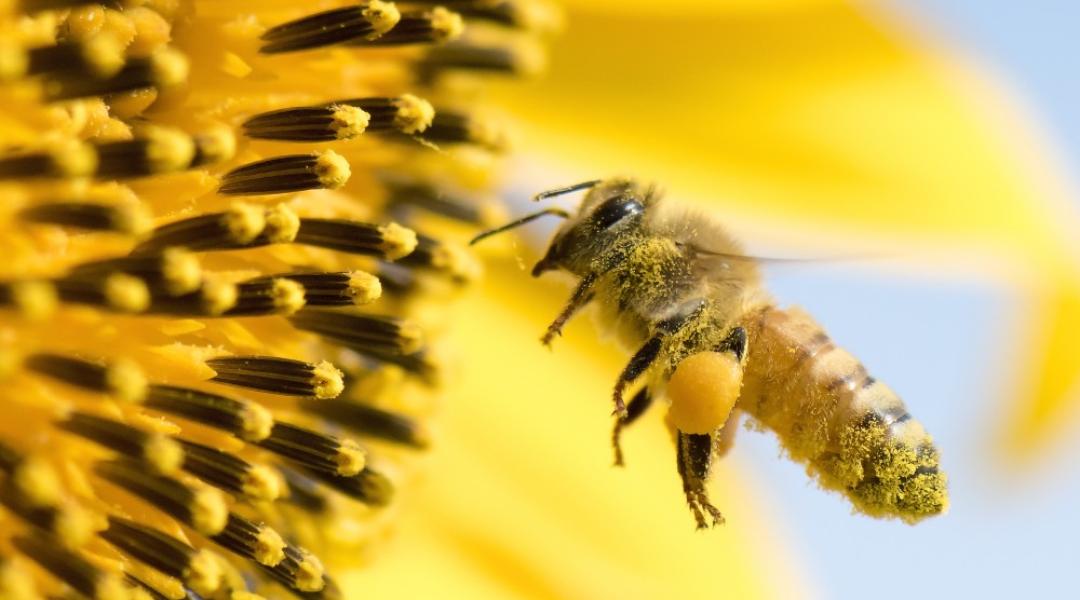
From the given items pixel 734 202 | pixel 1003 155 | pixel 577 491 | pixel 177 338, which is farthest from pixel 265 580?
pixel 1003 155

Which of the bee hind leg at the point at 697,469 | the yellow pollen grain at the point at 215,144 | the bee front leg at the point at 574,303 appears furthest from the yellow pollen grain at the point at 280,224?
the bee hind leg at the point at 697,469

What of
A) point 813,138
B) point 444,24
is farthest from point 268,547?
point 813,138

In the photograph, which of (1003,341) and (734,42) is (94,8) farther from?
(1003,341)

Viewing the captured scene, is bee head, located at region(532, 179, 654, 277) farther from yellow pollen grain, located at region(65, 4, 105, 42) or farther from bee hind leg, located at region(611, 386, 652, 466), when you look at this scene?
yellow pollen grain, located at region(65, 4, 105, 42)

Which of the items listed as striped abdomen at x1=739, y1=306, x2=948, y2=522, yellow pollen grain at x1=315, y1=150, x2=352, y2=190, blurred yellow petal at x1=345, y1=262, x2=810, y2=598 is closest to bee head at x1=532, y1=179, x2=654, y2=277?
striped abdomen at x1=739, y1=306, x2=948, y2=522

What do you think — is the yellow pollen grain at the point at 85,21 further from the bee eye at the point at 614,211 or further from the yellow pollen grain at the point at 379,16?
the bee eye at the point at 614,211
